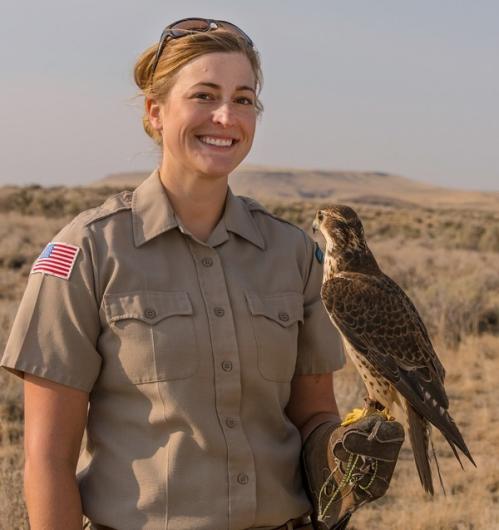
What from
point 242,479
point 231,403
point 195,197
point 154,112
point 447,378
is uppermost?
point 154,112

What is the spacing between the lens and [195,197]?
296cm

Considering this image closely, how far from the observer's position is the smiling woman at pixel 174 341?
2658 millimetres

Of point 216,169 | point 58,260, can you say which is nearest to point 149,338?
point 58,260

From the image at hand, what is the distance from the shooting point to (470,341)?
11102 millimetres

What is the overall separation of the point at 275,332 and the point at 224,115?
0.77 metres

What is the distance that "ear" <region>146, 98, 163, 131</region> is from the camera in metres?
2.95

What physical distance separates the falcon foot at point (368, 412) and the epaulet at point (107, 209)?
111 centimetres

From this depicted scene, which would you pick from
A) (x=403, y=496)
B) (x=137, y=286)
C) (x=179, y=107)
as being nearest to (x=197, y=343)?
(x=137, y=286)

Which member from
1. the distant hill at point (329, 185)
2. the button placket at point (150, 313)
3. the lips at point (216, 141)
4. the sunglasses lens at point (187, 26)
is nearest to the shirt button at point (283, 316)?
the button placket at point (150, 313)

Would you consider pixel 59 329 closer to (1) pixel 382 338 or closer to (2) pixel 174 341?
(2) pixel 174 341

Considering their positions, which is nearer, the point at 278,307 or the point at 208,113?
the point at 208,113

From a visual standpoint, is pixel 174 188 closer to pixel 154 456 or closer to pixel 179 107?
pixel 179 107

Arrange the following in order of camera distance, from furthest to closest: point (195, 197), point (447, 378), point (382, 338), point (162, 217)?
point (447, 378) → point (382, 338) → point (195, 197) → point (162, 217)

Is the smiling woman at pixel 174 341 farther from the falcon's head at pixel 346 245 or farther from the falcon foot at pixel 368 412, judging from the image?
the falcon's head at pixel 346 245
